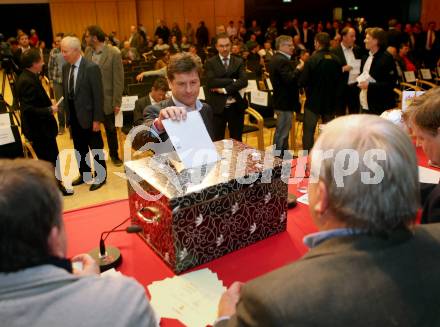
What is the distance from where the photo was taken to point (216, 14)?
16438 mm

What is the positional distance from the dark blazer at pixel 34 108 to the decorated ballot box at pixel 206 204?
9.43 feet

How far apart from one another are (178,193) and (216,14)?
635 inches

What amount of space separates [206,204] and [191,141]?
0.32 metres

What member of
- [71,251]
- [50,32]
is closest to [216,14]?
[50,32]

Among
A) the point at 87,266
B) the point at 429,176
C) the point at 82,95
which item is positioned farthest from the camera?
the point at 82,95

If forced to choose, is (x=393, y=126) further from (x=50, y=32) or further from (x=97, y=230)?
(x=50, y=32)

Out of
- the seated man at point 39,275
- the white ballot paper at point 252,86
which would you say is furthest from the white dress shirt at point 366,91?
the seated man at point 39,275

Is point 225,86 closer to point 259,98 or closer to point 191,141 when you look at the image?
point 259,98

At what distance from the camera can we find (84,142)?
4578mm

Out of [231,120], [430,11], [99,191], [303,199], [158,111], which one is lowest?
[99,191]

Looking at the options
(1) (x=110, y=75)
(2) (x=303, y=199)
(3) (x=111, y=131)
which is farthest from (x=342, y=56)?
(2) (x=303, y=199)

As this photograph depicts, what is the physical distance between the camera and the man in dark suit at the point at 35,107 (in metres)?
4.12

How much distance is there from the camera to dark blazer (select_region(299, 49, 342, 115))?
493 cm

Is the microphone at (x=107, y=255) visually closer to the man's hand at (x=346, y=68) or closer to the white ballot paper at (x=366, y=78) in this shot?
the white ballot paper at (x=366, y=78)
